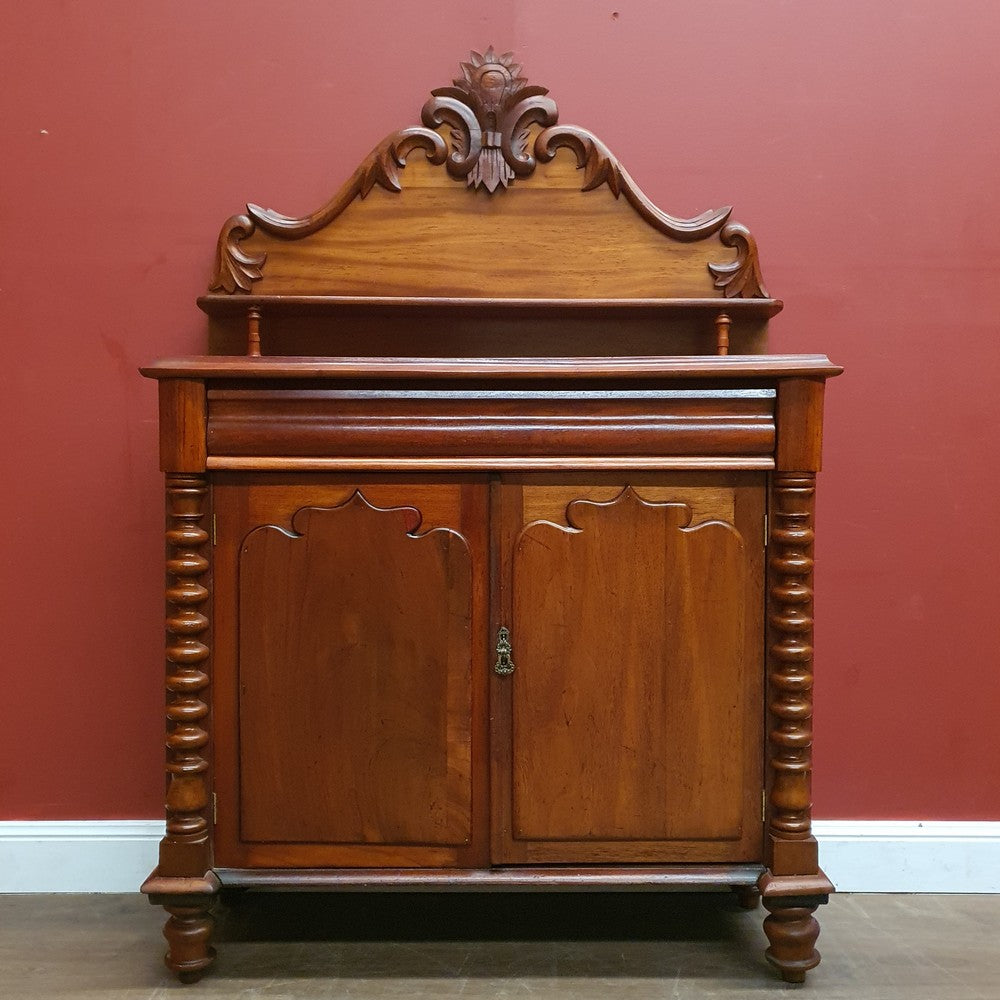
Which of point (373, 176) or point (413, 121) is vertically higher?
point (413, 121)

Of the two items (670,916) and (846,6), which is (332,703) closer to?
(670,916)

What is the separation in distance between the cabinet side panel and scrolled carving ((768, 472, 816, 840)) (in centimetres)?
55

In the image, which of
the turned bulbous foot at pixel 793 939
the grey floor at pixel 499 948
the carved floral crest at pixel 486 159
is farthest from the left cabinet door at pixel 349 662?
the carved floral crest at pixel 486 159

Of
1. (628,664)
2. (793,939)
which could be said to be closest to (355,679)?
(628,664)

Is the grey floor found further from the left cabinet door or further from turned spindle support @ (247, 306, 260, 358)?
turned spindle support @ (247, 306, 260, 358)

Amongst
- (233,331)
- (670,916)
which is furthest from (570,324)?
(670,916)

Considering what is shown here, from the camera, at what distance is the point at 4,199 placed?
2.09 metres

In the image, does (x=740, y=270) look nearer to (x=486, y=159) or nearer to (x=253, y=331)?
(x=486, y=159)

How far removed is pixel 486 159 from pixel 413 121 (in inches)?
8.7

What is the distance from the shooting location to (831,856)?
6.95 feet

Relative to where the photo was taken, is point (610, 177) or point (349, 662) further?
point (610, 177)

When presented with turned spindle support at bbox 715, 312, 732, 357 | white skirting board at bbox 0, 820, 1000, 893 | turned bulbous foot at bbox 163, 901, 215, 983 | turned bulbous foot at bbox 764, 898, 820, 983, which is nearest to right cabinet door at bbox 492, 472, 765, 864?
turned bulbous foot at bbox 764, 898, 820, 983

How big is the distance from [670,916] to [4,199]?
216 cm

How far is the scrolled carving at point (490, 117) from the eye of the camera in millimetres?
1984
